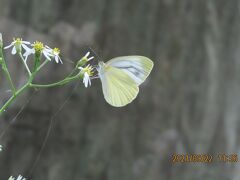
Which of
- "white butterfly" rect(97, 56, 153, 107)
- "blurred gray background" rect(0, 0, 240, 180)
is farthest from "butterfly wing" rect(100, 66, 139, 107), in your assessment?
"blurred gray background" rect(0, 0, 240, 180)

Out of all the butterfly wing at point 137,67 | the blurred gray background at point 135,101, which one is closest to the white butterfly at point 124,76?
the butterfly wing at point 137,67

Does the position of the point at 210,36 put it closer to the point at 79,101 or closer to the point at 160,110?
the point at 160,110
